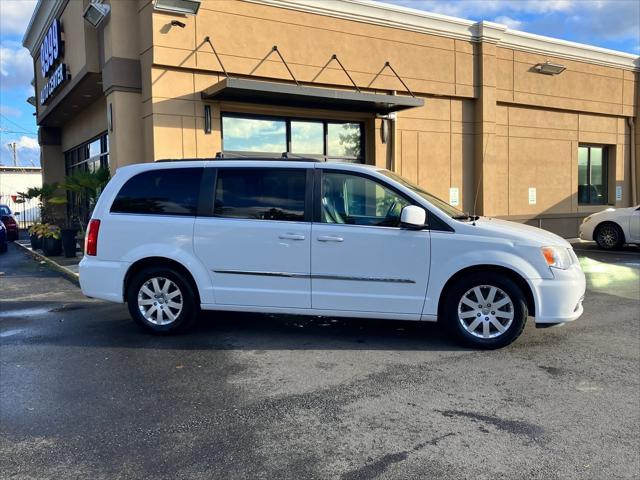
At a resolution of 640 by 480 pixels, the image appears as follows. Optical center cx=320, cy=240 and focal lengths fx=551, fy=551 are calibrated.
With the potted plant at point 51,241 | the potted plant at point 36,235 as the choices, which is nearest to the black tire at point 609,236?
the potted plant at point 51,241

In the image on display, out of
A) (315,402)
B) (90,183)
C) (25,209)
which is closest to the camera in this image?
(315,402)

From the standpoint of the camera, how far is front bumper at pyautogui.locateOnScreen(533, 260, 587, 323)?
5.53 metres

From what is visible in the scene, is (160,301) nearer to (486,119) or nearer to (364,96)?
(364,96)

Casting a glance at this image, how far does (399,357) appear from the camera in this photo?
18.2 feet

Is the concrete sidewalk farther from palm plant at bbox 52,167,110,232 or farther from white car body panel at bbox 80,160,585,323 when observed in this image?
white car body panel at bbox 80,160,585,323

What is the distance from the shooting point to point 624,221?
14141mm

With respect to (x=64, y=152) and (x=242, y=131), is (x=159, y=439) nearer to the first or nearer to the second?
(x=242, y=131)

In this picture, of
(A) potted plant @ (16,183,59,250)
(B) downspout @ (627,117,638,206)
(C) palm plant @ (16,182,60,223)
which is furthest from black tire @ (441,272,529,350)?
(B) downspout @ (627,117,638,206)

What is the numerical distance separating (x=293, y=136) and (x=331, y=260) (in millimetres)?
7883

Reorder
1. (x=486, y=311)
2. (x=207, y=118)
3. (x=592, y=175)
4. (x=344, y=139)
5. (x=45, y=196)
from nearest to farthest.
→ (x=486, y=311) → (x=207, y=118) → (x=344, y=139) → (x=45, y=196) → (x=592, y=175)

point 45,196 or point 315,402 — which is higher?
point 45,196

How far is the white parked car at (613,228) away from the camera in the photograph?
1402cm

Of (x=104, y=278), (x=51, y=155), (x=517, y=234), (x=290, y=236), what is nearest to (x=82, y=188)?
(x=104, y=278)

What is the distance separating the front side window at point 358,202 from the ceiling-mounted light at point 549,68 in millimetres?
12447
